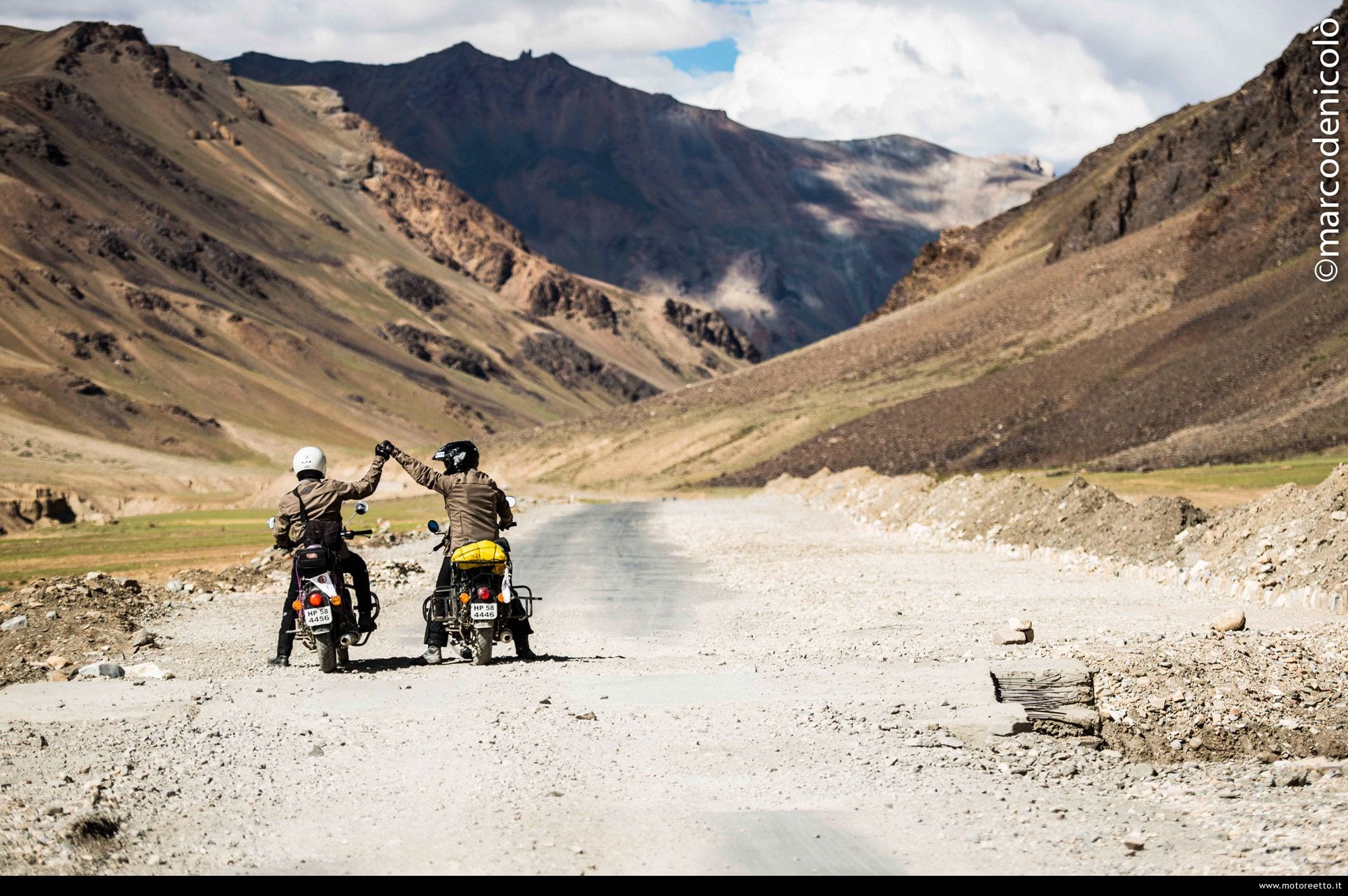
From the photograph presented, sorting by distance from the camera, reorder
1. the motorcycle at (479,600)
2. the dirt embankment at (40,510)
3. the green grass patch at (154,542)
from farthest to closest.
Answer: the dirt embankment at (40,510) → the green grass patch at (154,542) → the motorcycle at (479,600)

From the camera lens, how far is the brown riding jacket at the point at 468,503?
48.2ft

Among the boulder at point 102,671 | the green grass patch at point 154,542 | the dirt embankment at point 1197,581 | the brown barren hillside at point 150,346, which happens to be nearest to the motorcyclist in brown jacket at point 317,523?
the boulder at point 102,671

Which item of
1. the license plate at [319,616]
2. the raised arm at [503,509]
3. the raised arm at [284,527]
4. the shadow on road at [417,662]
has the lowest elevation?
the shadow on road at [417,662]

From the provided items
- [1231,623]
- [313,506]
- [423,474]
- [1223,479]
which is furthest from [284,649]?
[1223,479]

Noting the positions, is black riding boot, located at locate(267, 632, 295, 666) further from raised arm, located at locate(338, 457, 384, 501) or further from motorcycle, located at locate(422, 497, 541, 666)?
raised arm, located at locate(338, 457, 384, 501)

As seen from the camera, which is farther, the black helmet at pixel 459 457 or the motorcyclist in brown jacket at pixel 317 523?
the black helmet at pixel 459 457

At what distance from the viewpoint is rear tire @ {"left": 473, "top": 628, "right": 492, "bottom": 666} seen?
14539 millimetres

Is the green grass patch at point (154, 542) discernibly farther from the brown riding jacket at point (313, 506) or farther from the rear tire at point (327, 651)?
the rear tire at point (327, 651)

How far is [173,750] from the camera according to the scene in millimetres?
10250

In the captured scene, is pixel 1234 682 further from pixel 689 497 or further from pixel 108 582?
pixel 689 497

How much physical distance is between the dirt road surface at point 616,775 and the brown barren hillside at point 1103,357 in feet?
166

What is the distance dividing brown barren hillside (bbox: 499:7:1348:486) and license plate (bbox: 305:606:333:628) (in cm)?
5156

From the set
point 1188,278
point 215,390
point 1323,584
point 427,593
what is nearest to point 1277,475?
point 1323,584

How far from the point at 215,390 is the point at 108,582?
12857cm
